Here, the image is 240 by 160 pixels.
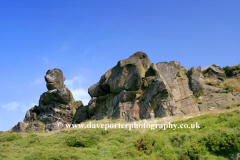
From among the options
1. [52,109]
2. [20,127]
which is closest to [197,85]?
[52,109]

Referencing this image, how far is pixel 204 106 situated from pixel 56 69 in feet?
76.4

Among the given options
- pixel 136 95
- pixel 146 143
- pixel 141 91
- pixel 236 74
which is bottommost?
pixel 146 143

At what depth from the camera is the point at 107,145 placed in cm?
1498

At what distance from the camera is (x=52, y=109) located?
34219mm

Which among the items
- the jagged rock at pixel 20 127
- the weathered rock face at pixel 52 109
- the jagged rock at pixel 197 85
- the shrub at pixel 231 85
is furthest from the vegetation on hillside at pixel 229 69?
the jagged rock at pixel 20 127

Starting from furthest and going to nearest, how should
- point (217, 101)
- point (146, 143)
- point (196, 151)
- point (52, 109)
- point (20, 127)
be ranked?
point (52, 109), point (20, 127), point (217, 101), point (146, 143), point (196, 151)

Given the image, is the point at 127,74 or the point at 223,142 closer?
the point at 223,142

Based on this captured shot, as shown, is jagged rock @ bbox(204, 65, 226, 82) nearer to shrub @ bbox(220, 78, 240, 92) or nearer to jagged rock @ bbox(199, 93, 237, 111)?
shrub @ bbox(220, 78, 240, 92)

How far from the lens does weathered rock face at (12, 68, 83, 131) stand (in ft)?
109

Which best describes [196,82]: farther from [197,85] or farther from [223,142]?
[223,142]

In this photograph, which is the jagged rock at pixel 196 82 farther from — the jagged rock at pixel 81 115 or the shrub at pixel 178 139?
the jagged rock at pixel 81 115

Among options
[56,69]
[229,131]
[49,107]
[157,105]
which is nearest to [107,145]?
[229,131]

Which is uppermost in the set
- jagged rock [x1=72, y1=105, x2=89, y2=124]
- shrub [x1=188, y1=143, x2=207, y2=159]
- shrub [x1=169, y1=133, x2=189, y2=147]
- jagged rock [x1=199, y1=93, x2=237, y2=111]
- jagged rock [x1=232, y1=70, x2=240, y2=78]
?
jagged rock [x1=232, y1=70, x2=240, y2=78]

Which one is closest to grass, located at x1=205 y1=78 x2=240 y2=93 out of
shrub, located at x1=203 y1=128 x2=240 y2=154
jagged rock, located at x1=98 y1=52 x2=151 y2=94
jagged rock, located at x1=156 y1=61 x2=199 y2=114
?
jagged rock, located at x1=156 y1=61 x2=199 y2=114
